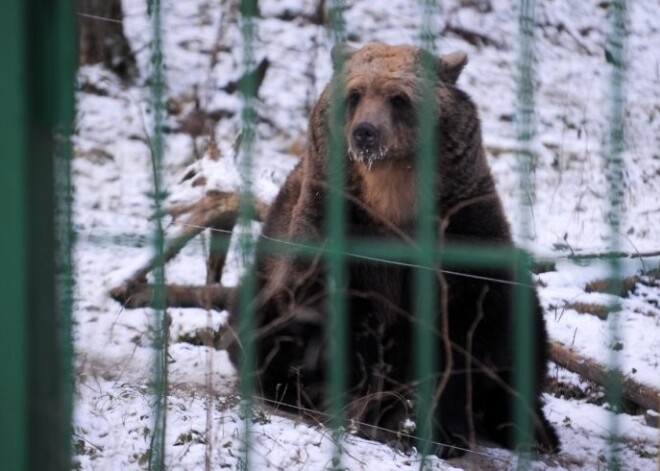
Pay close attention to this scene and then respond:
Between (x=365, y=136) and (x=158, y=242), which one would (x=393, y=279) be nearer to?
(x=365, y=136)

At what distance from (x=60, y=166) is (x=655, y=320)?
3.73 m

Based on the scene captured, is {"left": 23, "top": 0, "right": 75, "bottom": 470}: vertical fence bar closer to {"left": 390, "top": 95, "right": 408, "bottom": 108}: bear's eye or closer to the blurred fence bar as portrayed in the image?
the blurred fence bar

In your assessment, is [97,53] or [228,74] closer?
[97,53]

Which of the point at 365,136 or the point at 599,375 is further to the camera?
the point at 599,375

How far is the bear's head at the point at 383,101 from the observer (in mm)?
4496

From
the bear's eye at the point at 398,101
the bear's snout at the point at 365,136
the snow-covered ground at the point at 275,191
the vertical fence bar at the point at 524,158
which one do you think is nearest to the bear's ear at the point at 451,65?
the bear's eye at the point at 398,101

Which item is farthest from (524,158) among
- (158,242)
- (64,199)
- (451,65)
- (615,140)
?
(451,65)

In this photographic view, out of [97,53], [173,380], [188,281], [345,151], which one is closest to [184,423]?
[173,380]

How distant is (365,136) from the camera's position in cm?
448

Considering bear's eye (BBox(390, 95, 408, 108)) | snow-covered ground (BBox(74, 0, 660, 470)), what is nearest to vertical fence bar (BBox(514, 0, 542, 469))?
snow-covered ground (BBox(74, 0, 660, 470))

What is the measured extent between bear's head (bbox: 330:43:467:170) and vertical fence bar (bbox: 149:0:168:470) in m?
1.73

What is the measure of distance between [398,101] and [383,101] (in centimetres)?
7

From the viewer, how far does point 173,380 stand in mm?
4918

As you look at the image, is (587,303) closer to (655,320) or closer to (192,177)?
(655,320)
